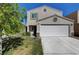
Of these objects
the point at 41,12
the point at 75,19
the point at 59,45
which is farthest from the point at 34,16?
the point at 75,19

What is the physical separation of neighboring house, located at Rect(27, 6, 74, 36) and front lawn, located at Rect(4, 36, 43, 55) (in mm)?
685

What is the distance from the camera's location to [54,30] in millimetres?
15922

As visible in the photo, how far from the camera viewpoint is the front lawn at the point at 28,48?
13.6 meters

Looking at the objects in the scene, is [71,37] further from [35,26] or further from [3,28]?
[3,28]

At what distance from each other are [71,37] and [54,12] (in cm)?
201

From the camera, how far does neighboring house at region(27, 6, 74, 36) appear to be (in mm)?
14969

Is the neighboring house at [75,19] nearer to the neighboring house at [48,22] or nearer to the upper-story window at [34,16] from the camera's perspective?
the neighboring house at [48,22]

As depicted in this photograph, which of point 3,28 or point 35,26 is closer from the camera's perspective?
point 3,28

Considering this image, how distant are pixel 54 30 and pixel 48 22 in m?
0.67

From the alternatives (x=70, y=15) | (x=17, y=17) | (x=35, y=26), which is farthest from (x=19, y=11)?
(x=70, y=15)

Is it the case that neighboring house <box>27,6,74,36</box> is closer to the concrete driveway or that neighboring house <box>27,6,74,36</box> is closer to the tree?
the concrete driveway
